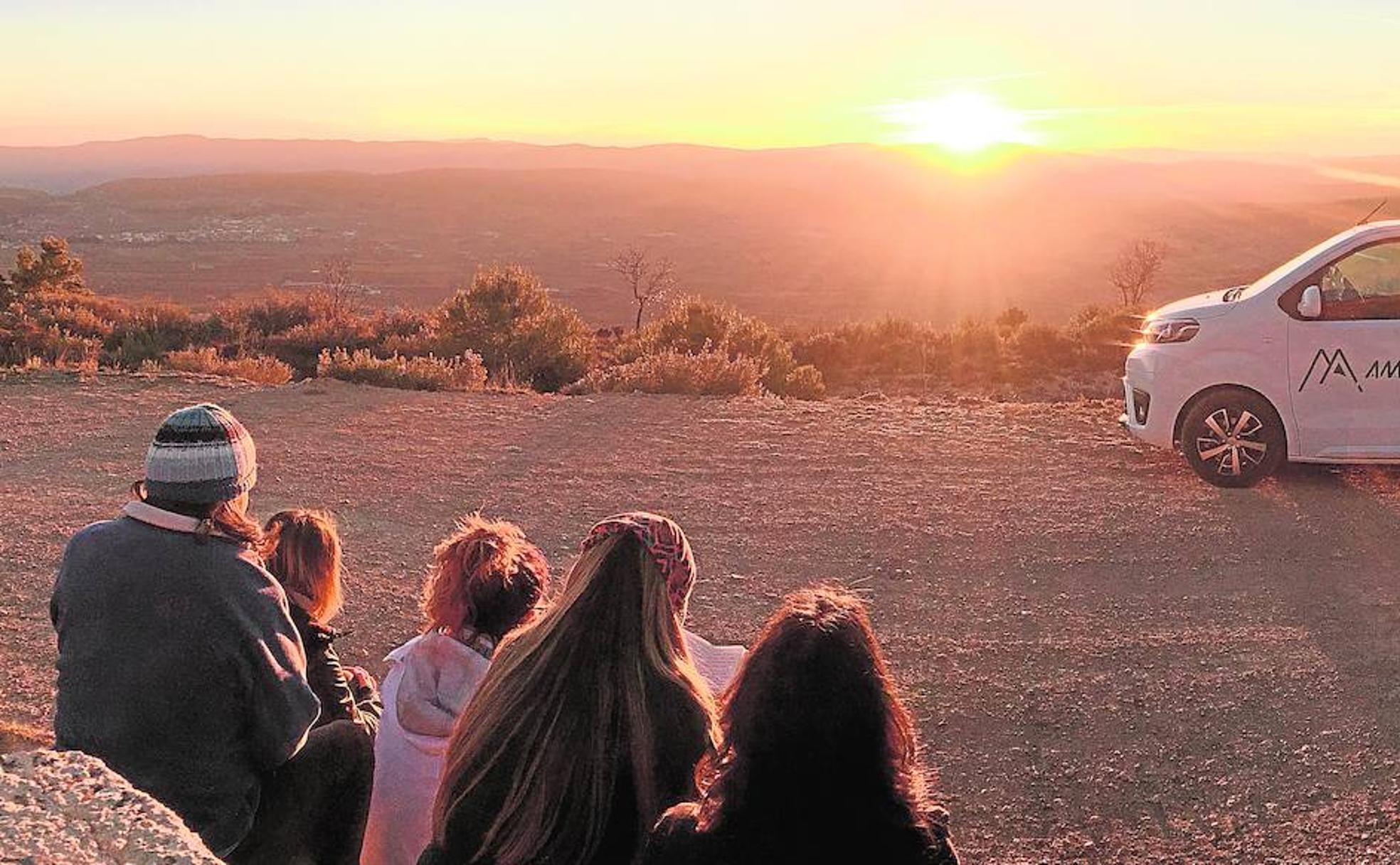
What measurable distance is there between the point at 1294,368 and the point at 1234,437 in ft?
2.05

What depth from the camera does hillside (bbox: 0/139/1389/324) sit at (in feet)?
245

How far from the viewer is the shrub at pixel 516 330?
19688mm

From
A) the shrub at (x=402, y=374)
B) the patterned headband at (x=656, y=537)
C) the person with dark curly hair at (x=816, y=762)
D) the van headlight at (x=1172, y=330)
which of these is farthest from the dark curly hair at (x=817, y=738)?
the shrub at (x=402, y=374)

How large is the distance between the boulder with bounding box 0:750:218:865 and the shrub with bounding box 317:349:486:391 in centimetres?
1199

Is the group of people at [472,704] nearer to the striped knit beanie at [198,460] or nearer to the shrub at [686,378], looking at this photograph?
the striped knit beanie at [198,460]

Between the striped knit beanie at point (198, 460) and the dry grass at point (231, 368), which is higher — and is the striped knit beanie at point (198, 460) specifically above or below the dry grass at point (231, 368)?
above

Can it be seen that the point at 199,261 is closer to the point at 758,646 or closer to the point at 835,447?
the point at 835,447

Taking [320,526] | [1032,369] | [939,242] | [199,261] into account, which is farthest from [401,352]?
[939,242]

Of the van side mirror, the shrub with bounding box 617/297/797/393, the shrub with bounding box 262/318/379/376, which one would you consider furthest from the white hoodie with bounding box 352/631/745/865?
the shrub with bounding box 262/318/379/376

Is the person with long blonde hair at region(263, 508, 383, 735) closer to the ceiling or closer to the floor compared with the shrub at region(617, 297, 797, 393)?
closer to the ceiling

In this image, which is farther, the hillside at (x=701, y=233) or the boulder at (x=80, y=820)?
the hillside at (x=701, y=233)

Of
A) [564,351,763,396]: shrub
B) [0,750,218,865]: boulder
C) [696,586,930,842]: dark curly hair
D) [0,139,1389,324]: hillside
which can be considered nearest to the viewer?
[0,750,218,865]: boulder

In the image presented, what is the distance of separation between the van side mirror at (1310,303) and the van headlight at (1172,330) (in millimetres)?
660

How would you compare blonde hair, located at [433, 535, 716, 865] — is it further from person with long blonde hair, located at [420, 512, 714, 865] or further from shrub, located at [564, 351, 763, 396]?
shrub, located at [564, 351, 763, 396]
